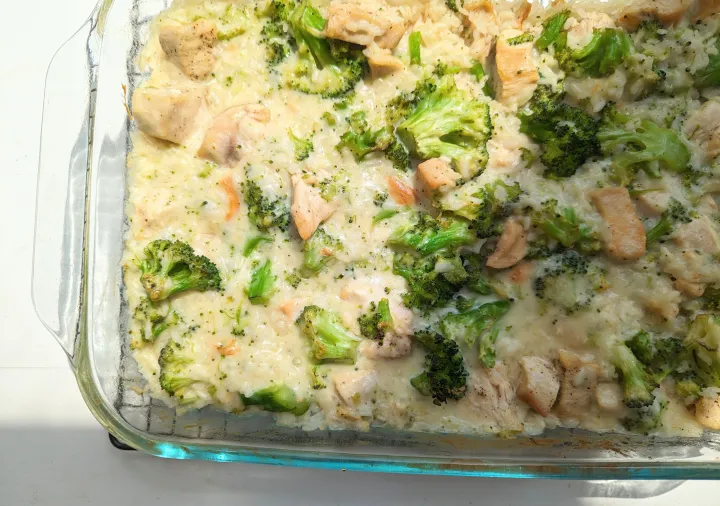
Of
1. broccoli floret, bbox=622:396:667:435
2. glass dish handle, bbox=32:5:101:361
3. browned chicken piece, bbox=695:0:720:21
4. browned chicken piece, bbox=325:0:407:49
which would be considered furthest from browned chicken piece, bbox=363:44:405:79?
broccoli floret, bbox=622:396:667:435

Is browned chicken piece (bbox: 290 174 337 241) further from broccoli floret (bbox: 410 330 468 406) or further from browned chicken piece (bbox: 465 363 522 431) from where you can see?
browned chicken piece (bbox: 465 363 522 431)

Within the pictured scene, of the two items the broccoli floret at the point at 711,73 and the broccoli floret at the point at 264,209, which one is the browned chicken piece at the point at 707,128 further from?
the broccoli floret at the point at 264,209

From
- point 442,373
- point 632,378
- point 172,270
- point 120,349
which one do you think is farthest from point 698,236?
point 120,349

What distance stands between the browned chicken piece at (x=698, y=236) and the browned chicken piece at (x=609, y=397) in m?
0.59

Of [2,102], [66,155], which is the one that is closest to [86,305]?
[66,155]

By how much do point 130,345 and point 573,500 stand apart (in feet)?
6.18

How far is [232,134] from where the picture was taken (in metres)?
1.95

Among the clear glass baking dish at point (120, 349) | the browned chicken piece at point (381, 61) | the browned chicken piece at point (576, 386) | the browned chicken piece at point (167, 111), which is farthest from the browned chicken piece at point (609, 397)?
the browned chicken piece at point (167, 111)

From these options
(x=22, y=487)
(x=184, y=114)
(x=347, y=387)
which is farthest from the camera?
(x=22, y=487)

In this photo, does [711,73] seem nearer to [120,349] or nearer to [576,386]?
[576,386]

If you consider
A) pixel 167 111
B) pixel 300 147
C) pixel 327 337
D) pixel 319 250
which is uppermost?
pixel 167 111

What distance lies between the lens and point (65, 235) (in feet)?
6.70

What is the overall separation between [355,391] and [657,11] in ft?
6.18

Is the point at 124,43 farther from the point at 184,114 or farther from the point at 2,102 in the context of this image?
the point at 2,102
